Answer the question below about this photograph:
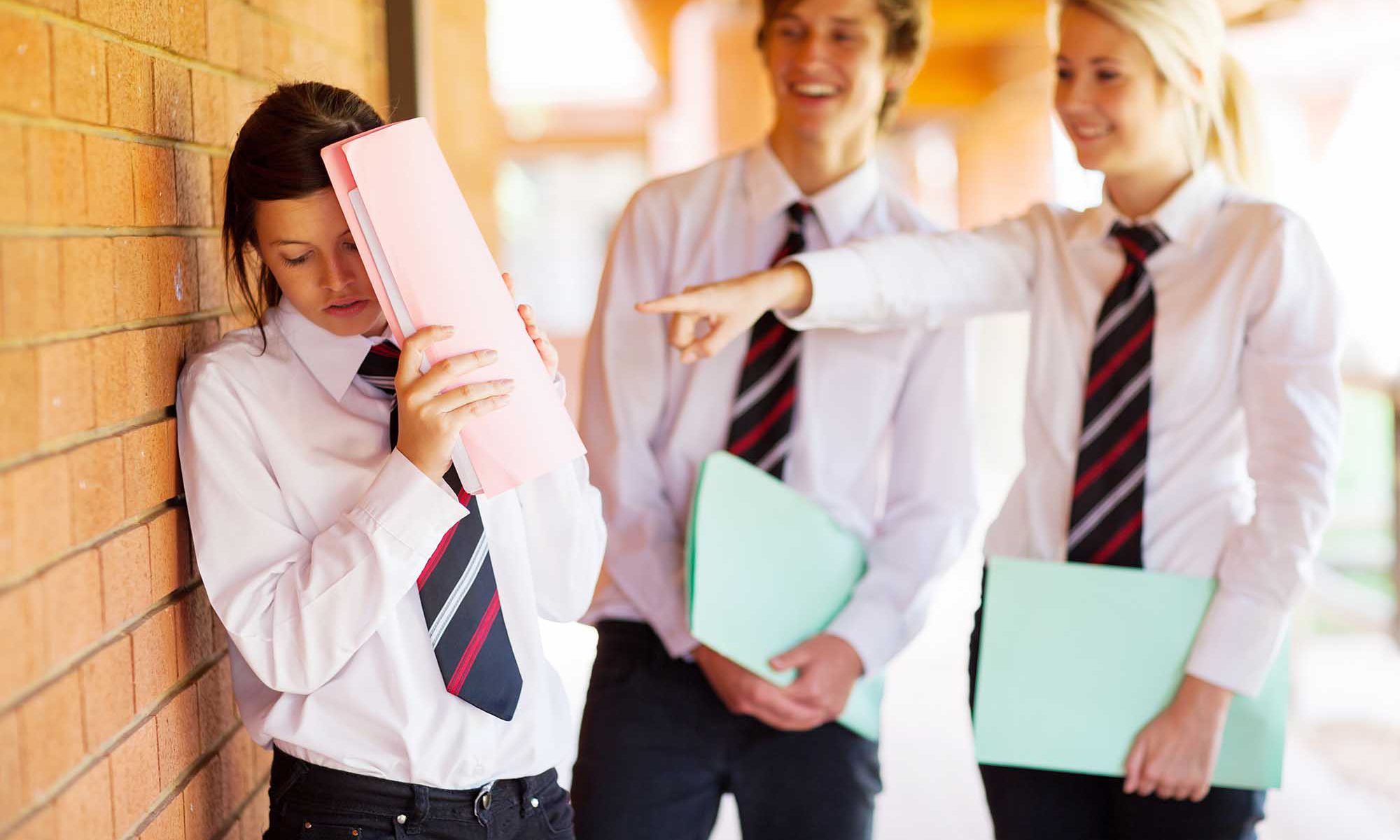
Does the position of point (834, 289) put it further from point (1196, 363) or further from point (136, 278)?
point (136, 278)

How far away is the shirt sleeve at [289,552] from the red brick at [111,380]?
0.27 feet

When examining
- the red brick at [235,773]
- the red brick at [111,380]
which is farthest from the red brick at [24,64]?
the red brick at [235,773]

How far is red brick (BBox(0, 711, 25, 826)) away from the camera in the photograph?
3.38ft

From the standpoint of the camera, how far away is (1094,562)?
177 centimetres

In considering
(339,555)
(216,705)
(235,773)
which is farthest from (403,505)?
(235,773)

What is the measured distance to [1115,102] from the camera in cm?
173

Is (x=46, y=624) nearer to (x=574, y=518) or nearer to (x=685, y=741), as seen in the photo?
(x=574, y=518)

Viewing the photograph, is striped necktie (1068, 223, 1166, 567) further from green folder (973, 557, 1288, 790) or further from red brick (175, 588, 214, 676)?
red brick (175, 588, 214, 676)

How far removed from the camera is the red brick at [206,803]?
146 cm

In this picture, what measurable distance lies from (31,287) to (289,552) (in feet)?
1.28

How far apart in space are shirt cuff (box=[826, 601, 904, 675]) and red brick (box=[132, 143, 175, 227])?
3.79ft

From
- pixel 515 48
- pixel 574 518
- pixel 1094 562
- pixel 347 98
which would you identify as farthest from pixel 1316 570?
pixel 515 48

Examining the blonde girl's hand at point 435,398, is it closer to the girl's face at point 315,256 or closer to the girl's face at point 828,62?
the girl's face at point 315,256

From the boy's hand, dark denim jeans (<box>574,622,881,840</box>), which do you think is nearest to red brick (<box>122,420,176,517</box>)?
the boy's hand
